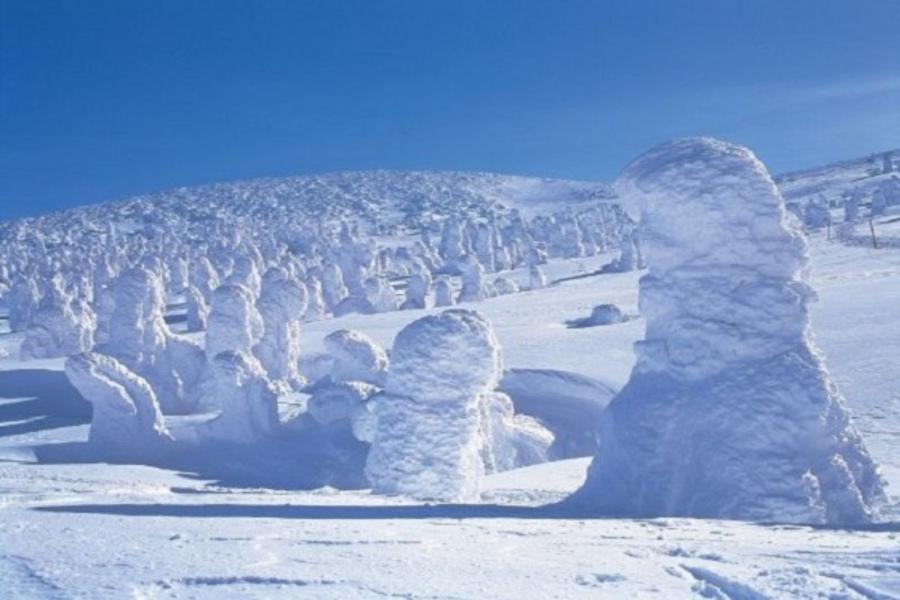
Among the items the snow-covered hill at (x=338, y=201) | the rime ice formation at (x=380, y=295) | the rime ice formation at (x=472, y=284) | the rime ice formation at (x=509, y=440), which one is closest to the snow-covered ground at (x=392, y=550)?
the rime ice formation at (x=509, y=440)

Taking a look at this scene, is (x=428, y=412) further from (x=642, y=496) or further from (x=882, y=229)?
(x=882, y=229)

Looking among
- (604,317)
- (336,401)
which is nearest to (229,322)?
(336,401)

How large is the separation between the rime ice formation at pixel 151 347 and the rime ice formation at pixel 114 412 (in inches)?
238

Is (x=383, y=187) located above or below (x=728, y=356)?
above

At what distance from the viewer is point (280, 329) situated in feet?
83.6

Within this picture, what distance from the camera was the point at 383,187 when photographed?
146875 mm

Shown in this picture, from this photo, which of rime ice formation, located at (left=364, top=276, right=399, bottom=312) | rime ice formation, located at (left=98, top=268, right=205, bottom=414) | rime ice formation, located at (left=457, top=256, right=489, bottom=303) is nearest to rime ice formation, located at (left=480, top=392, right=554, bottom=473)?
rime ice formation, located at (left=98, top=268, right=205, bottom=414)

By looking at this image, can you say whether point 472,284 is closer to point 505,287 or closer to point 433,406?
point 505,287

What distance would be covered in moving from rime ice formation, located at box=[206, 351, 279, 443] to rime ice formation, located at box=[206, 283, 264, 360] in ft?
17.7

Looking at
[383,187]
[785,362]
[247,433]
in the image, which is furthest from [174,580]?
[383,187]

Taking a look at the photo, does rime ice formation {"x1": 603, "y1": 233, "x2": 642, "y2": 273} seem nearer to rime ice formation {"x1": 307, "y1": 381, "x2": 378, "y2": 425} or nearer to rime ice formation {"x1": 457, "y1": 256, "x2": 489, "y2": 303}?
rime ice formation {"x1": 457, "y1": 256, "x2": 489, "y2": 303}

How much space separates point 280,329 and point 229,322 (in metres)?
1.73

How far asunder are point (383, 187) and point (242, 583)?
469 ft

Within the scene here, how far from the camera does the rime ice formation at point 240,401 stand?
60.8 ft
